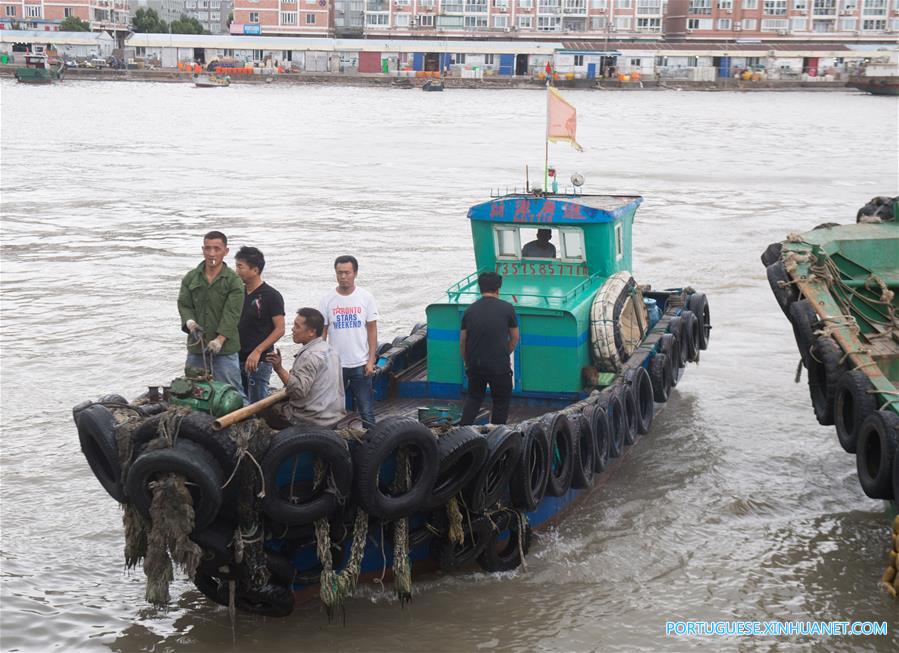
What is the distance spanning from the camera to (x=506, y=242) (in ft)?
37.3

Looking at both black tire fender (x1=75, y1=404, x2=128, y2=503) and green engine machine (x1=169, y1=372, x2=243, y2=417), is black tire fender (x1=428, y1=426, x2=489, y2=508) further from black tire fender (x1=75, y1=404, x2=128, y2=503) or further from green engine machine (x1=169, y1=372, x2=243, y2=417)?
black tire fender (x1=75, y1=404, x2=128, y2=503)

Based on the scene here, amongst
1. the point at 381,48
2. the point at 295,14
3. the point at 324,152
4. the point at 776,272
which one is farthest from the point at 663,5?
the point at 776,272

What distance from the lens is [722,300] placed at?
19328mm

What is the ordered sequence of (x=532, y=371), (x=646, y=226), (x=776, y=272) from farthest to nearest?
1. (x=646, y=226)
2. (x=776, y=272)
3. (x=532, y=371)

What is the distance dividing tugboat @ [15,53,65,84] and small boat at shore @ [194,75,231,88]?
506 inches

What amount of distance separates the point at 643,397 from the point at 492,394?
8.25ft

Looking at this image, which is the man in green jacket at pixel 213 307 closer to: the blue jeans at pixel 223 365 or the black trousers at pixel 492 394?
→ the blue jeans at pixel 223 365

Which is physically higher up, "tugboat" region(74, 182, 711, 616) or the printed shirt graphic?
the printed shirt graphic

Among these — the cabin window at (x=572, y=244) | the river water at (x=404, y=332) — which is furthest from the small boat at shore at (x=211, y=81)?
the cabin window at (x=572, y=244)

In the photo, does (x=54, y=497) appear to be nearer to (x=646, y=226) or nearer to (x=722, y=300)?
(x=722, y=300)

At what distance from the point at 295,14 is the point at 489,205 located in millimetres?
125559

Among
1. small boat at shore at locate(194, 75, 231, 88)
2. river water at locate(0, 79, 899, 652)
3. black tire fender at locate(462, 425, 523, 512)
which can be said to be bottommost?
river water at locate(0, 79, 899, 652)

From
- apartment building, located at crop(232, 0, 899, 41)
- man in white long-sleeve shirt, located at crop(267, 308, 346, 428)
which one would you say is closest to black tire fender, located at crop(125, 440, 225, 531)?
man in white long-sleeve shirt, located at crop(267, 308, 346, 428)

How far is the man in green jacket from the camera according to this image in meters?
8.13
